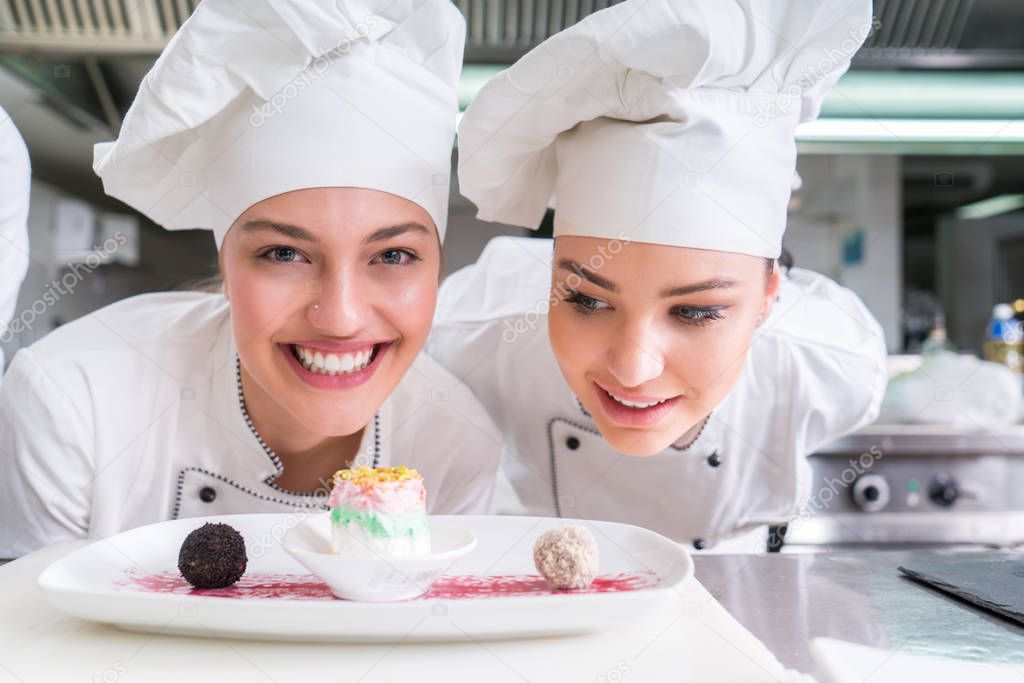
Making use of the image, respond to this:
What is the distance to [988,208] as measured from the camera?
349 cm

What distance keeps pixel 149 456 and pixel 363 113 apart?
0.55 metres

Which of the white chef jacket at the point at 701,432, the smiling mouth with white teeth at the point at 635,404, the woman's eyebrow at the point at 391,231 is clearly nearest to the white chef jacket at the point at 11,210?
the woman's eyebrow at the point at 391,231

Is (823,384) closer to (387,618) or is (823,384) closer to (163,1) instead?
(387,618)

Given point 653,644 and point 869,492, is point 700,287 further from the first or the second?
point 869,492

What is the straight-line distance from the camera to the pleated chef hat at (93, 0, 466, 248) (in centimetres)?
105

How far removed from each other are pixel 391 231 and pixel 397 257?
0.05 metres

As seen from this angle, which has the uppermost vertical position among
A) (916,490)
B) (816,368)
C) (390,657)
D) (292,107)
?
(292,107)

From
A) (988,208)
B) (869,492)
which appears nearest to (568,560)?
(869,492)

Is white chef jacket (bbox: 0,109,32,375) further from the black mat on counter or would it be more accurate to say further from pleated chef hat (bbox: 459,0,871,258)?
the black mat on counter

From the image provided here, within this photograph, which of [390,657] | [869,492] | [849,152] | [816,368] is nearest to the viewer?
[390,657]

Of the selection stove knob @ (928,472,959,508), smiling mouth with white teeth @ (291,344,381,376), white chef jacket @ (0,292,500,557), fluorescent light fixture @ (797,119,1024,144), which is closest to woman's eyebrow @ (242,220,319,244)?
smiling mouth with white teeth @ (291,344,381,376)

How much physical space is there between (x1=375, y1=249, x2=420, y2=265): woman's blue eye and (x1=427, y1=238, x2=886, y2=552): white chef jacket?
1.05ft

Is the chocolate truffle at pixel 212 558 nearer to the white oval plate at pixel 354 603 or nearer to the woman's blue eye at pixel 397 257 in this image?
the white oval plate at pixel 354 603

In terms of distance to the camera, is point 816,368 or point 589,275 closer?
point 589,275
